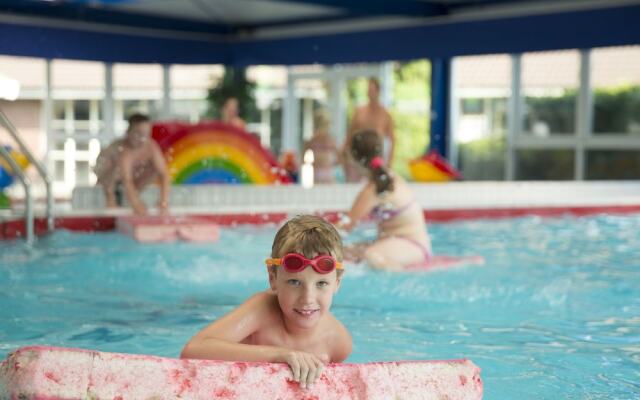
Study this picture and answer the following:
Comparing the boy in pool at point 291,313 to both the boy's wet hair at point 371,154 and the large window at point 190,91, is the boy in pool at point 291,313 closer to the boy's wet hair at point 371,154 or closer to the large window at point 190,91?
the boy's wet hair at point 371,154

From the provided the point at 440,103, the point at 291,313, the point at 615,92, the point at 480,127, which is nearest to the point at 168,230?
the point at 291,313

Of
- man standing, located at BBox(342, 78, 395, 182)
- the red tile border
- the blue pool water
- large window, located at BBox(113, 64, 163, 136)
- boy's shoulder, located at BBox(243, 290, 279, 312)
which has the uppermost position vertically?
large window, located at BBox(113, 64, 163, 136)

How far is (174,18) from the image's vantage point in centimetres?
1678

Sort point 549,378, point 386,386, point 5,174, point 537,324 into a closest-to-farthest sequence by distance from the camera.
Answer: point 386,386, point 549,378, point 537,324, point 5,174

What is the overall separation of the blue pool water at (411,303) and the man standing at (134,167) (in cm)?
63

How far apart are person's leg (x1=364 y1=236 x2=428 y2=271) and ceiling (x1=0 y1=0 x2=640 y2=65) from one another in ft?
21.8

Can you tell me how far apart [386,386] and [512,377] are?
145 centimetres

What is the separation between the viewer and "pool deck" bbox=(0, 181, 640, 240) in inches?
318

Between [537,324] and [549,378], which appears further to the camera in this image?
[537,324]

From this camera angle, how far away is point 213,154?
987 centimetres

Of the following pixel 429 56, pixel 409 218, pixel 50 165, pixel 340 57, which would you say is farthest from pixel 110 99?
pixel 409 218

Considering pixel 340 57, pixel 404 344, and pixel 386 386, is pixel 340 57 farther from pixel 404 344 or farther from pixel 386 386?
pixel 386 386

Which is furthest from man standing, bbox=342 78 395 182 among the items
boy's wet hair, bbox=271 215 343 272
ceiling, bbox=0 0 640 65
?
boy's wet hair, bbox=271 215 343 272

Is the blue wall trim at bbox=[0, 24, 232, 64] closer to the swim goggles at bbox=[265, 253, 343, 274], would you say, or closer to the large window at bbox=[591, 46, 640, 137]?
the large window at bbox=[591, 46, 640, 137]
